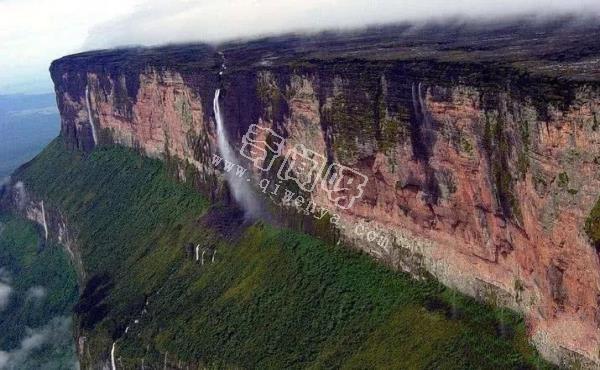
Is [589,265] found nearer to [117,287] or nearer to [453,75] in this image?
[453,75]

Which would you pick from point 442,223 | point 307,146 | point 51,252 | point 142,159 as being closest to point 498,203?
point 442,223

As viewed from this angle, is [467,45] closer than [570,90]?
No

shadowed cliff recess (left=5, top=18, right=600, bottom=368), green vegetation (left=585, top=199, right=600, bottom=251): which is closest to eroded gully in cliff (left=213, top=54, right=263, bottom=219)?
shadowed cliff recess (left=5, top=18, right=600, bottom=368)

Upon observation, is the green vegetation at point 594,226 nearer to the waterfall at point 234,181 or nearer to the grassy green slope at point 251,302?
the grassy green slope at point 251,302

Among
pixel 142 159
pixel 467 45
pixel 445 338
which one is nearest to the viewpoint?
pixel 445 338

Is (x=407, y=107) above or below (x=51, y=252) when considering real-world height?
above

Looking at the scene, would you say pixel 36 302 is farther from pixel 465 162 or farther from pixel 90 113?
pixel 465 162

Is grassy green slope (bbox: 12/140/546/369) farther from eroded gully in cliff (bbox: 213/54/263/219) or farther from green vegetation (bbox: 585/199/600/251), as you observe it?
green vegetation (bbox: 585/199/600/251)
